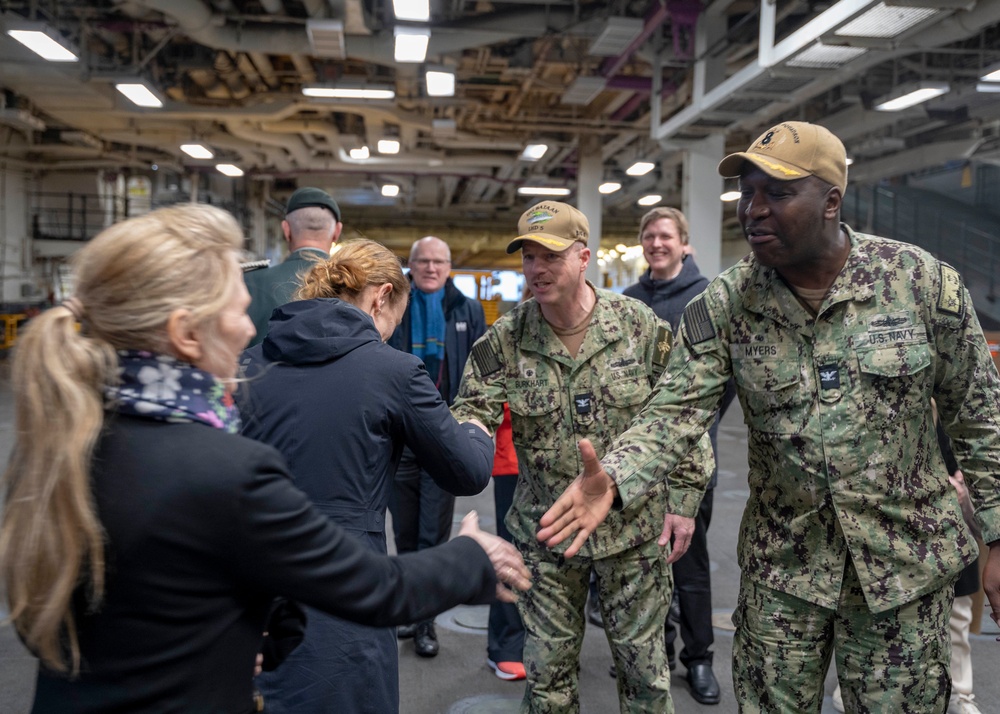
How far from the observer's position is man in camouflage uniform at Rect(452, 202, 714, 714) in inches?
98.3

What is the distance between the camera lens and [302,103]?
11562 millimetres

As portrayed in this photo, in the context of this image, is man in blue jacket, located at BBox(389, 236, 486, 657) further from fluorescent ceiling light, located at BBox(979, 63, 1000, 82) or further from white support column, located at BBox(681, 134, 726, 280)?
fluorescent ceiling light, located at BBox(979, 63, 1000, 82)

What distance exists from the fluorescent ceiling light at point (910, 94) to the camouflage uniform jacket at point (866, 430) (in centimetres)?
759

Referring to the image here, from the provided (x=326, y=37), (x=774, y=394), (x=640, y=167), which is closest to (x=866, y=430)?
(x=774, y=394)

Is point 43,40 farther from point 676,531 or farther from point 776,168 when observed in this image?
point 776,168

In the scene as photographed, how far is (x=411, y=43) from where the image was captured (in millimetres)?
8039

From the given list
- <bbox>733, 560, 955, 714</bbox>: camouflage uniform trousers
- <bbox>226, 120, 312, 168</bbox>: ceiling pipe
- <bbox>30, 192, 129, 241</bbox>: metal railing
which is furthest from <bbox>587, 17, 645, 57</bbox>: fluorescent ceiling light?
<bbox>30, 192, 129, 241</bbox>: metal railing

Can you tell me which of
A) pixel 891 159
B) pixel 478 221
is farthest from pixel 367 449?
pixel 478 221

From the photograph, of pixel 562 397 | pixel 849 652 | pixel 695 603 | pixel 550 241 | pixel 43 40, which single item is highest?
pixel 43 40

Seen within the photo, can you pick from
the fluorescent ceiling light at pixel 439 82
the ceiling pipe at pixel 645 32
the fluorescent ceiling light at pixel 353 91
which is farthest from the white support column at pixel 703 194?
the fluorescent ceiling light at pixel 353 91

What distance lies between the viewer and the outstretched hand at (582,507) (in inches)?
73.9

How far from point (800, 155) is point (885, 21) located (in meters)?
4.24

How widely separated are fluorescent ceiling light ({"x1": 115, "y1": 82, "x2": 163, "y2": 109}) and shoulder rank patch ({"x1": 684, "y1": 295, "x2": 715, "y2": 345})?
9393 millimetres

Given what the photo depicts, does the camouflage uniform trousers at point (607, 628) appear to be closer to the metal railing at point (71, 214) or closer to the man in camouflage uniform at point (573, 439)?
the man in camouflage uniform at point (573, 439)
